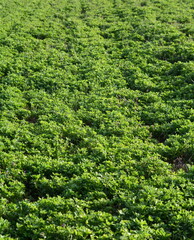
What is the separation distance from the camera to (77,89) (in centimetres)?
1405

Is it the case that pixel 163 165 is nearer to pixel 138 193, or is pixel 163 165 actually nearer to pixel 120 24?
pixel 138 193

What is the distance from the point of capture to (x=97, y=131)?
11.0 metres

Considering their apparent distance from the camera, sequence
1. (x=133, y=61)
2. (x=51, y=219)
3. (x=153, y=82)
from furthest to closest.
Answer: (x=133, y=61) → (x=153, y=82) → (x=51, y=219)

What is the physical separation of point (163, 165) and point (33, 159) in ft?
14.1

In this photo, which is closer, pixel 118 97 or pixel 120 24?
pixel 118 97

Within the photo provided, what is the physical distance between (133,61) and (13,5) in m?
15.3

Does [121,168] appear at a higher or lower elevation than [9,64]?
lower

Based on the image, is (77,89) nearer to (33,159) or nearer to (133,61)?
(133,61)

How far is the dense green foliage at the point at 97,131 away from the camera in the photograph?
733cm

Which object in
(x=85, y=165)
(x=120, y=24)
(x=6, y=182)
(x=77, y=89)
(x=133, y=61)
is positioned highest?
(x=120, y=24)

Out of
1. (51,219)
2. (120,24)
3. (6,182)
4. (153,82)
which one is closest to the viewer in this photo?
(51,219)

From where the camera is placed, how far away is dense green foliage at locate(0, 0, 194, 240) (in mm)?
7332

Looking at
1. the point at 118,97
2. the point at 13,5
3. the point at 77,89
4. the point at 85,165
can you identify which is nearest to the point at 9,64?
the point at 77,89

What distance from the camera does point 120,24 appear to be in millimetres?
22047
